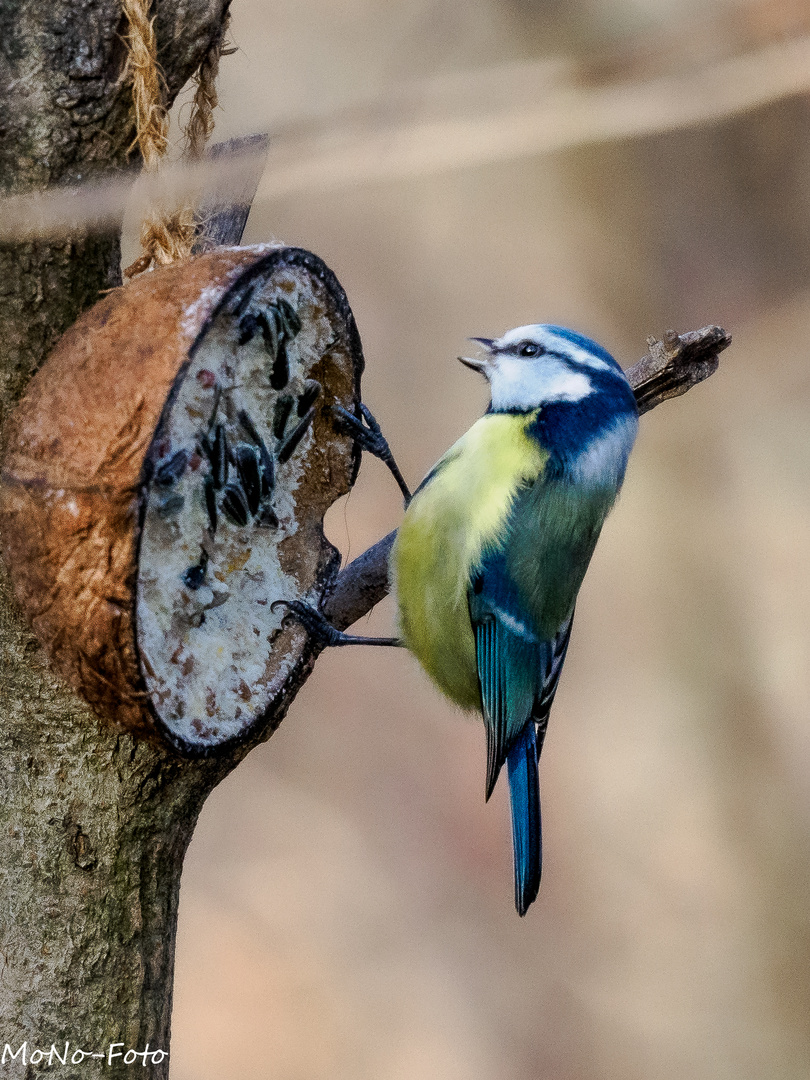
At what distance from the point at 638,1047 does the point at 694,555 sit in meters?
1.55

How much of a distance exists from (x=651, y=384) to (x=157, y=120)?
0.85 m

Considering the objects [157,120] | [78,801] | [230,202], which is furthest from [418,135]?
[78,801]

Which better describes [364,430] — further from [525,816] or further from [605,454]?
[525,816]

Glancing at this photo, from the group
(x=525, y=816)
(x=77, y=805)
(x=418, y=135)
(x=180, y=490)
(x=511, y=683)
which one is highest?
(x=418, y=135)

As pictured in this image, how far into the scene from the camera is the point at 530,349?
182 cm

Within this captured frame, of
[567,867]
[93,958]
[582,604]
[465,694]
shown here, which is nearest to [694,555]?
[582,604]

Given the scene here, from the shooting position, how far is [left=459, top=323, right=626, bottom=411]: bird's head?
1.74 m

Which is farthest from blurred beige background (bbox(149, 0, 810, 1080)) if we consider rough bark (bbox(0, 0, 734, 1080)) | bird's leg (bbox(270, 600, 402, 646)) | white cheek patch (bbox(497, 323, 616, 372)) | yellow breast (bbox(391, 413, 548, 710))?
rough bark (bbox(0, 0, 734, 1080))

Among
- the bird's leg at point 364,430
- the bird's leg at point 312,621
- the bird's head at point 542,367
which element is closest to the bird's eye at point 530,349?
the bird's head at point 542,367

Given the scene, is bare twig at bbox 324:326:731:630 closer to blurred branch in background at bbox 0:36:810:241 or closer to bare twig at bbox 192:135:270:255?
blurred branch in background at bbox 0:36:810:241

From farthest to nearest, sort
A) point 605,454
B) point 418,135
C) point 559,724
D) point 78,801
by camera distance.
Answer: point 559,724 < point 605,454 < point 78,801 < point 418,135

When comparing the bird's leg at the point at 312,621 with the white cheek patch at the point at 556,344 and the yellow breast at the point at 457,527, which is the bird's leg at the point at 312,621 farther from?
the white cheek patch at the point at 556,344

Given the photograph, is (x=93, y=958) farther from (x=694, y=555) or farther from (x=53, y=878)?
(x=694, y=555)

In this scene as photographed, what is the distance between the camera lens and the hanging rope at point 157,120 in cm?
128
